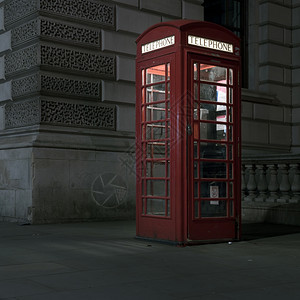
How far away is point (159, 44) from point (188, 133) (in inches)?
51.3

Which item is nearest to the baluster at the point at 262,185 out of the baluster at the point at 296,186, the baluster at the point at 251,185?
the baluster at the point at 251,185


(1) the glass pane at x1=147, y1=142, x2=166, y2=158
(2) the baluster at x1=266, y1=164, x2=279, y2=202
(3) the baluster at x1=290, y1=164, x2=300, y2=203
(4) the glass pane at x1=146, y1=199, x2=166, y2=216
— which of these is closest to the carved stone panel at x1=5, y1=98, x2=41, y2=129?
(1) the glass pane at x1=147, y1=142, x2=166, y2=158

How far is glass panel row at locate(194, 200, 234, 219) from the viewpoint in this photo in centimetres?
746

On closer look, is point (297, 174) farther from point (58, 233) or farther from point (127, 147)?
point (58, 233)

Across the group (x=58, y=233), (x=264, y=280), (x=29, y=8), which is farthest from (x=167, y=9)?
(x=264, y=280)

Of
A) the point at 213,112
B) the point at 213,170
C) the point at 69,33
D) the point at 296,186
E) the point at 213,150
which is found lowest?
the point at 296,186

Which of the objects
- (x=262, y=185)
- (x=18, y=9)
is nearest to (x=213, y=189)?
(x=262, y=185)

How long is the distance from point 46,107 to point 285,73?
742 centimetres

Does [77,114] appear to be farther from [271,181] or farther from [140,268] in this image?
[140,268]

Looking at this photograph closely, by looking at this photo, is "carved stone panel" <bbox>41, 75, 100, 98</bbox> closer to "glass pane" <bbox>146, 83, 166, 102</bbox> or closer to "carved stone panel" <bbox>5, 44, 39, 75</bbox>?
"carved stone panel" <bbox>5, 44, 39, 75</bbox>

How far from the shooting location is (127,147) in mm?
11391

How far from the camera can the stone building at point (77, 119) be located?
10.3 meters

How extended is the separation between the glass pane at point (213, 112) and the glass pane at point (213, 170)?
59 cm

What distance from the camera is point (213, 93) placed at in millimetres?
7625
